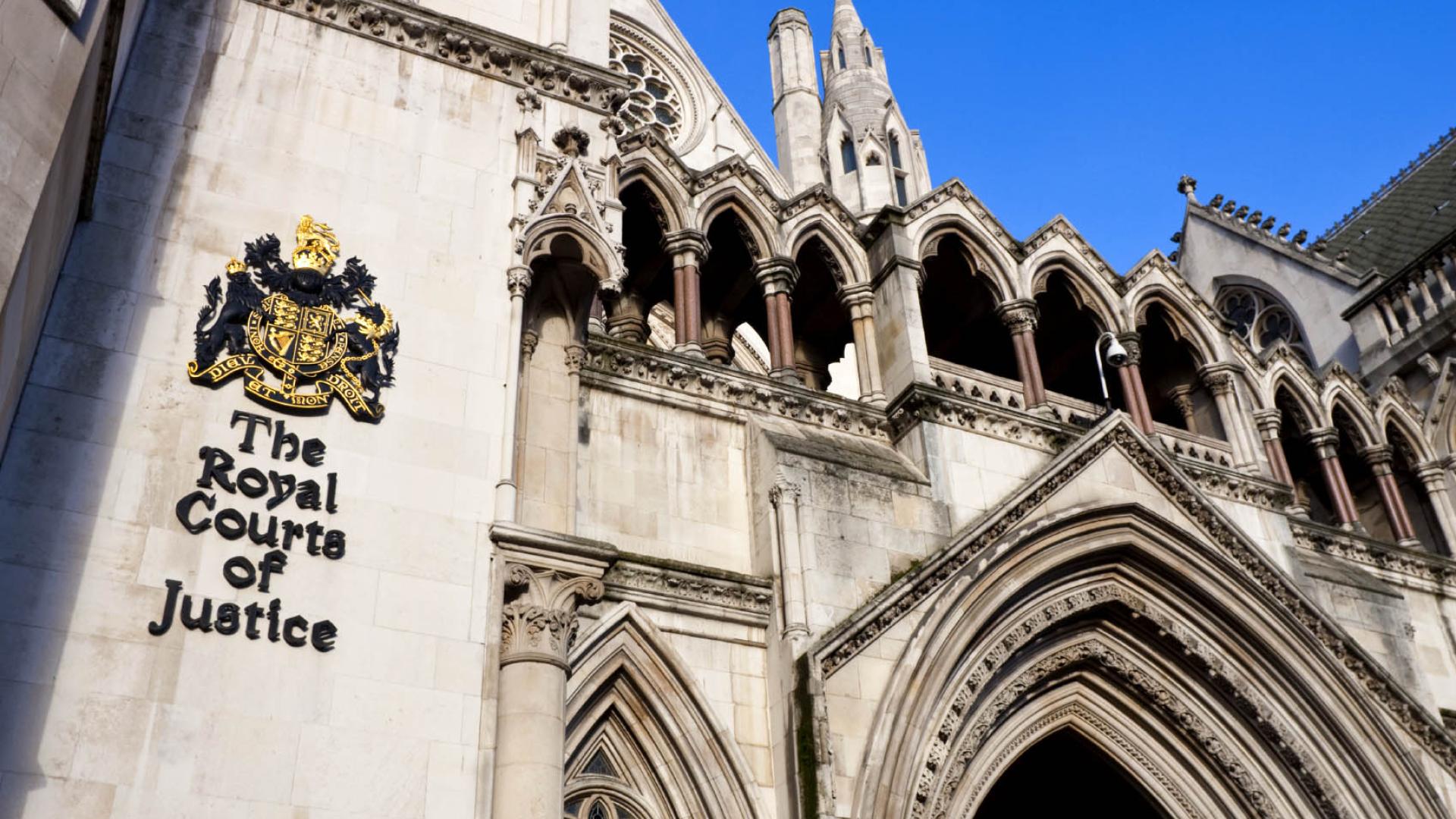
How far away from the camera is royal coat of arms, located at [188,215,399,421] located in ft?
36.1

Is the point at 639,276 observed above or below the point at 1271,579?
above

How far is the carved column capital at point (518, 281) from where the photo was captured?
12.6 metres

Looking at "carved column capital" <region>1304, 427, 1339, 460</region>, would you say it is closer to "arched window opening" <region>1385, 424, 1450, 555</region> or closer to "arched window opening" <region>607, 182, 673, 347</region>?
"arched window opening" <region>1385, 424, 1450, 555</region>

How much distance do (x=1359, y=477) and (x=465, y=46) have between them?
15268 millimetres

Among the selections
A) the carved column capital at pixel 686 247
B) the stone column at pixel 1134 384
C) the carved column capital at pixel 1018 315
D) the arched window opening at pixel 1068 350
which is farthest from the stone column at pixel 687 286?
the arched window opening at pixel 1068 350

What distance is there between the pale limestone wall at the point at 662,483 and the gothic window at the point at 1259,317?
15716mm

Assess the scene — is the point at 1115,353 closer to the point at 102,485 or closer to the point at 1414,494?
the point at 1414,494

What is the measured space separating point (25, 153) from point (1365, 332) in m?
22.2

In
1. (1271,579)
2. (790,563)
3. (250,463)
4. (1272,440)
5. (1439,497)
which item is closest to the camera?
(250,463)

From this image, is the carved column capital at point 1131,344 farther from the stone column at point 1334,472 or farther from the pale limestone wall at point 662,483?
the pale limestone wall at point 662,483

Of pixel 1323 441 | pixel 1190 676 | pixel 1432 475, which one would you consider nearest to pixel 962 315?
pixel 1323 441

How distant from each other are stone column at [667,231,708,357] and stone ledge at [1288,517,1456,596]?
28.0 feet

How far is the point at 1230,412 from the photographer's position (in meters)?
19.2

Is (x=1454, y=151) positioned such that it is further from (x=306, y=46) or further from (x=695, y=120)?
(x=306, y=46)
